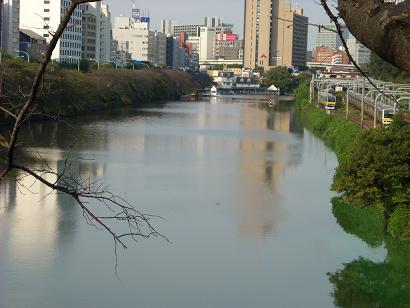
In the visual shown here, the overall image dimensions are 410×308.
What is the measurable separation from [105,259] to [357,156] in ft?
6.72

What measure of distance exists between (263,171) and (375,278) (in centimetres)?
422

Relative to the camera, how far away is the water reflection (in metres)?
4.12

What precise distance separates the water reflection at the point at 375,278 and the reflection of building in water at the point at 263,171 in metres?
0.76

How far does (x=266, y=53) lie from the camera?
44.9 metres

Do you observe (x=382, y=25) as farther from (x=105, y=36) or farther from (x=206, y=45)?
(x=206, y=45)

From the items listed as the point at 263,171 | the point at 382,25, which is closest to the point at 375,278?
the point at 382,25

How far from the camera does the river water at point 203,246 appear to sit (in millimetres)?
4055

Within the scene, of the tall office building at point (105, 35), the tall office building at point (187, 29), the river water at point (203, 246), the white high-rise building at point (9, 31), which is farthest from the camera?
the tall office building at point (187, 29)

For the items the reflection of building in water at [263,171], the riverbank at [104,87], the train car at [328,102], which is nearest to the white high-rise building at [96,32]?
the riverbank at [104,87]

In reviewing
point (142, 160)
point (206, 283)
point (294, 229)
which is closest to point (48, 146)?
point (142, 160)

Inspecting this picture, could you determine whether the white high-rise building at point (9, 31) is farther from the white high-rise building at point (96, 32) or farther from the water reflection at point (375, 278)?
the water reflection at point (375, 278)

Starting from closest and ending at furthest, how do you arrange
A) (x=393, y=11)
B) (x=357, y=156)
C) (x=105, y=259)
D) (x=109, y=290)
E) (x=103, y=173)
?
(x=393, y=11) → (x=109, y=290) → (x=105, y=259) → (x=357, y=156) → (x=103, y=173)

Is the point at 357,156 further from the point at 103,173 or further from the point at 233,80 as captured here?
the point at 233,80

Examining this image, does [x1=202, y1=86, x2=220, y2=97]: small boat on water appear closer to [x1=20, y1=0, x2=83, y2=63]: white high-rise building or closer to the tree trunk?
[x1=20, y1=0, x2=83, y2=63]: white high-rise building
